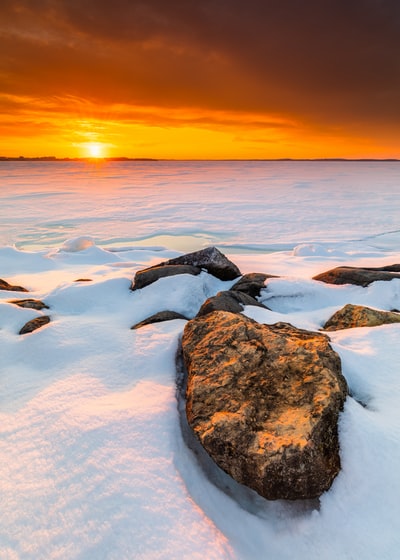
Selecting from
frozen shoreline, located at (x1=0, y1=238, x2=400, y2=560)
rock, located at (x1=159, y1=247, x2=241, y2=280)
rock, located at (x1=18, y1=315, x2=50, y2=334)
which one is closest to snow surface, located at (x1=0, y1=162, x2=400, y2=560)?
frozen shoreline, located at (x1=0, y1=238, x2=400, y2=560)

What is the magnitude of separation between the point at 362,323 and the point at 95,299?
137 inches

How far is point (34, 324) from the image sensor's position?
12.8ft

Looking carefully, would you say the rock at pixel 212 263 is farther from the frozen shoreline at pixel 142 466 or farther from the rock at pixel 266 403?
the rock at pixel 266 403

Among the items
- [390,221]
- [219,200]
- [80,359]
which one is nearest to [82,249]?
[80,359]

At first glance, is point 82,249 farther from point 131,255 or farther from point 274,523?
point 274,523

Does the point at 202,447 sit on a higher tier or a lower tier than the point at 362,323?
lower

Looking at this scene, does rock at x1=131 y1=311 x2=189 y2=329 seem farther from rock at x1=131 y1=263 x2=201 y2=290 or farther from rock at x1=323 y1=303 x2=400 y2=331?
rock at x1=323 y1=303 x2=400 y2=331

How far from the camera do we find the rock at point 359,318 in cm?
379

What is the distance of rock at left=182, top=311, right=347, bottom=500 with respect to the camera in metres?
1.89

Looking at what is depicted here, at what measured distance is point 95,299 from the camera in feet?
16.1

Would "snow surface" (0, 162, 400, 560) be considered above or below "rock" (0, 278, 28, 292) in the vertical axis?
above

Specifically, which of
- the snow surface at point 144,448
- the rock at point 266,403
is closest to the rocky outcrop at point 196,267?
the snow surface at point 144,448

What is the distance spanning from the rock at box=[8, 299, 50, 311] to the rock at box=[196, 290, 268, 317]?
2214 millimetres

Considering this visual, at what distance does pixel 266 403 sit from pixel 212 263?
3.88 metres
